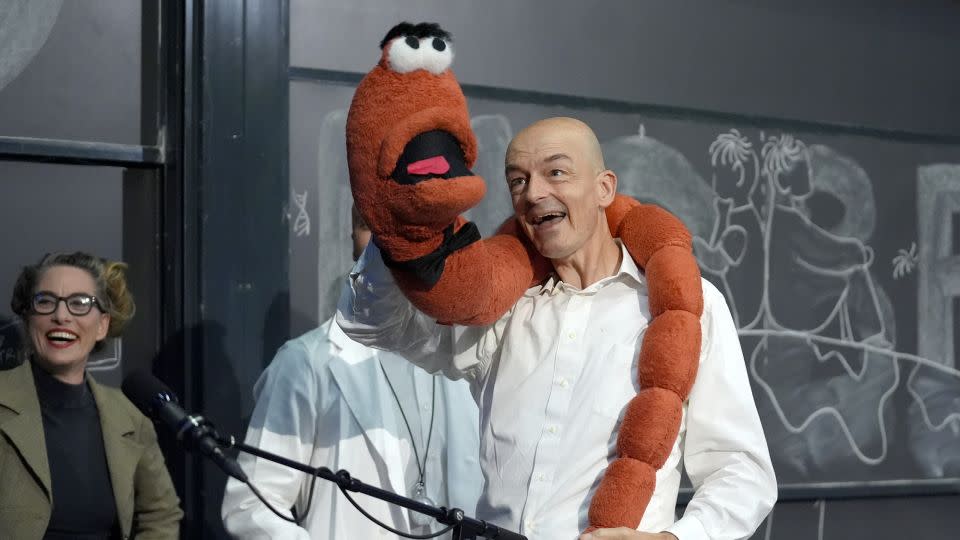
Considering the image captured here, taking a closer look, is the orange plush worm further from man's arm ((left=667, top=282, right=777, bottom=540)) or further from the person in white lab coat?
the person in white lab coat

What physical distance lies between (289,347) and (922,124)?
3565 millimetres

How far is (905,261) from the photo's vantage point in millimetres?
5938

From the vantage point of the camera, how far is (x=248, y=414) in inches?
177

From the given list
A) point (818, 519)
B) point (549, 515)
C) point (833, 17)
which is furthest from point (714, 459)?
point (833, 17)

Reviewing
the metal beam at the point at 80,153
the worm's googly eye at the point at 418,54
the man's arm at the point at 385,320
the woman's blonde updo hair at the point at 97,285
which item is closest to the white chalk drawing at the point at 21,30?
the metal beam at the point at 80,153

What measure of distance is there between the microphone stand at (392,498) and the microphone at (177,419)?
0.03m

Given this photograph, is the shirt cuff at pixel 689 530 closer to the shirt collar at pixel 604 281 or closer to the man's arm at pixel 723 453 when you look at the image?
the man's arm at pixel 723 453

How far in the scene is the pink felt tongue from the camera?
94.1 inches

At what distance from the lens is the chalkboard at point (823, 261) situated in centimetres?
545

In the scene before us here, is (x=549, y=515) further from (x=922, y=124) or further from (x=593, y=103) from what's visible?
(x=922, y=124)

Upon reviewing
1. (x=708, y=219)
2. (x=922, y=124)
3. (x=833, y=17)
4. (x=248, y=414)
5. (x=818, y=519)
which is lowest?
(x=818, y=519)

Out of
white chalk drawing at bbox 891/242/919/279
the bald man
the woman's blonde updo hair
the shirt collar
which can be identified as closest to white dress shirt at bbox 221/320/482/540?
the woman's blonde updo hair

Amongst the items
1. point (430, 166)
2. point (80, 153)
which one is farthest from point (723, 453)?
point (80, 153)

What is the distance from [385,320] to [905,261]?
386 centimetres
